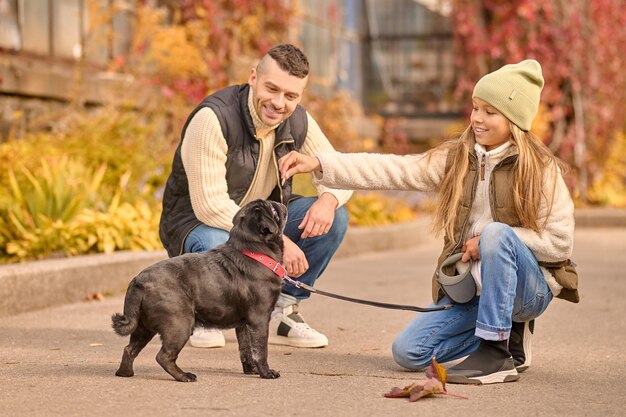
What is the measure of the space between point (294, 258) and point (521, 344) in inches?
44.6

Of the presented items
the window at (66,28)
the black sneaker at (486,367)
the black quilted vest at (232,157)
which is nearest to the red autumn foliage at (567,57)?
the window at (66,28)

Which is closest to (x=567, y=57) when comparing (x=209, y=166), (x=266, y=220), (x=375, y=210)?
(x=375, y=210)

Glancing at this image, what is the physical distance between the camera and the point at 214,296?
4895 mm

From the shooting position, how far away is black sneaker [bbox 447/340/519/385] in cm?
502

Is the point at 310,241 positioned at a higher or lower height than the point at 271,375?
higher

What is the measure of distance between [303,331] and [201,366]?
905 millimetres

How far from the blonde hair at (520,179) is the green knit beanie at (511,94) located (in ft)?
0.20

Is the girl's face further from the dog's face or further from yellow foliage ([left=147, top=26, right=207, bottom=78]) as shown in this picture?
yellow foliage ([left=147, top=26, right=207, bottom=78])

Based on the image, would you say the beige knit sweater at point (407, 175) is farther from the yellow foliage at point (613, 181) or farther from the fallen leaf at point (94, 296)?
the yellow foliage at point (613, 181)

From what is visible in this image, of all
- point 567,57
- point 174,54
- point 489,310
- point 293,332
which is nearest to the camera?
point 489,310

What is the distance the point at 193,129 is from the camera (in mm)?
5828

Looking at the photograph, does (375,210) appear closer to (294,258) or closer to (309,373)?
(294,258)

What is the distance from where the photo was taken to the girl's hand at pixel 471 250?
16.9 feet

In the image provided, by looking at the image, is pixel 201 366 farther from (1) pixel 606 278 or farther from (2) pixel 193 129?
(1) pixel 606 278
